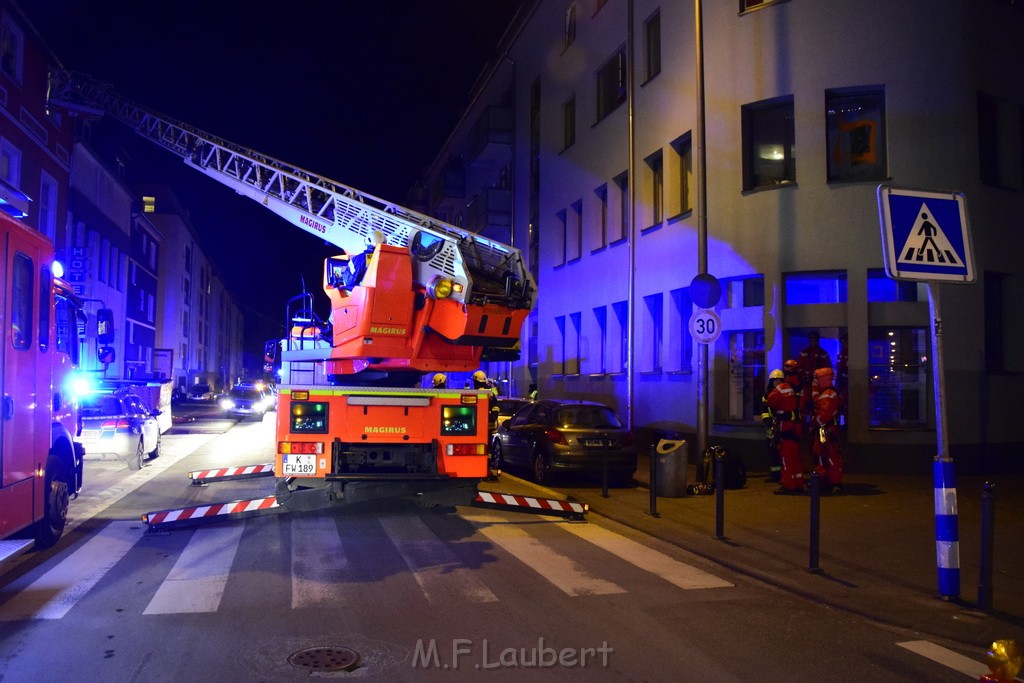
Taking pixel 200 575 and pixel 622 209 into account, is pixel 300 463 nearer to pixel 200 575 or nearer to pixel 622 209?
pixel 200 575

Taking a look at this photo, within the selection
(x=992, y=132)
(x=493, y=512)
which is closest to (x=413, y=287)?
(x=493, y=512)

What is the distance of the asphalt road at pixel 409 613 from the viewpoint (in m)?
5.11

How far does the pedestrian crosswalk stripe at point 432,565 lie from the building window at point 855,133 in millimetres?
11211

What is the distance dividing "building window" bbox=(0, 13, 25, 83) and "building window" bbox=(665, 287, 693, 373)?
19202 millimetres

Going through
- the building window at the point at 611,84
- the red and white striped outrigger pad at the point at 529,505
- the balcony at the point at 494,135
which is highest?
the balcony at the point at 494,135

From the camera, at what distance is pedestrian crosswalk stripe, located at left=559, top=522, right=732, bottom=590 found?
7.55 m

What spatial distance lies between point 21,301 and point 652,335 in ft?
51.0

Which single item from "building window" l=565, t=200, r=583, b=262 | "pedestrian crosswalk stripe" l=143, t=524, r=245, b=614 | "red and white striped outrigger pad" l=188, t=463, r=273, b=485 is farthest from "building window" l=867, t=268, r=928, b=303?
"pedestrian crosswalk stripe" l=143, t=524, r=245, b=614

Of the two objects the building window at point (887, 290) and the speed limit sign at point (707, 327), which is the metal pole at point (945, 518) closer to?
the speed limit sign at point (707, 327)

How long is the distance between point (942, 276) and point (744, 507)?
5.59m

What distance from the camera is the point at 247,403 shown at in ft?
117

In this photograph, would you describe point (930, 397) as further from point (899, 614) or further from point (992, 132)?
point (899, 614)

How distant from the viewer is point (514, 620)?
610 centimetres

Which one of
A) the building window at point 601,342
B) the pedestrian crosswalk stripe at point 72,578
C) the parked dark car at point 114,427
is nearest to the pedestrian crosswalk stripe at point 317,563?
the pedestrian crosswalk stripe at point 72,578
